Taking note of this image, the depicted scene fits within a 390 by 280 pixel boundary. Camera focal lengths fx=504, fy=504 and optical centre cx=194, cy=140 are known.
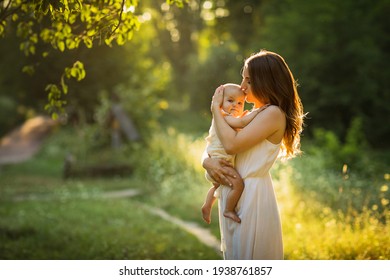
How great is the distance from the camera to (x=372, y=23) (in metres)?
16.4

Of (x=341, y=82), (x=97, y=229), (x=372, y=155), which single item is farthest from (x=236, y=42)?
(x=97, y=229)

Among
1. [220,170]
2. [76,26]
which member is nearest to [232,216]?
[220,170]

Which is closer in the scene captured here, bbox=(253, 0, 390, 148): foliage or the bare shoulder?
the bare shoulder

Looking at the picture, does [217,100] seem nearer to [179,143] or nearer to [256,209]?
[256,209]

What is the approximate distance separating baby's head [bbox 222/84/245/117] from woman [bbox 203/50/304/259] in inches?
1.6

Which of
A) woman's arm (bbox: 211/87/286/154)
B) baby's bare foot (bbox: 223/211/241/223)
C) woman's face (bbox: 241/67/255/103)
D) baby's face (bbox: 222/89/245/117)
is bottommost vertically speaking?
baby's bare foot (bbox: 223/211/241/223)

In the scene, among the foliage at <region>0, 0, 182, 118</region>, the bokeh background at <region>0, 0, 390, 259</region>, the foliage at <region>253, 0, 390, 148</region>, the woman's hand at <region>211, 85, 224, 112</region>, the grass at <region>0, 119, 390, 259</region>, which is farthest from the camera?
the foliage at <region>253, 0, 390, 148</region>

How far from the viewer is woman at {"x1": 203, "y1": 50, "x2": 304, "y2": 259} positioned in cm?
321

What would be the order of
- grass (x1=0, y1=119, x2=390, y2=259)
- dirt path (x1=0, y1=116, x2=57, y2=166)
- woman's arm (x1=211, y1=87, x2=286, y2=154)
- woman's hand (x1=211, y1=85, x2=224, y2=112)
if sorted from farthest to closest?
dirt path (x1=0, y1=116, x2=57, y2=166)
grass (x1=0, y1=119, x2=390, y2=259)
woman's hand (x1=211, y1=85, x2=224, y2=112)
woman's arm (x1=211, y1=87, x2=286, y2=154)

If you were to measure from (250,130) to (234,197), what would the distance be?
0.47 meters

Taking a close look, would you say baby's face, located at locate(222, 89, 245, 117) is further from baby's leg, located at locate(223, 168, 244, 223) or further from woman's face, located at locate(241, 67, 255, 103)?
baby's leg, located at locate(223, 168, 244, 223)

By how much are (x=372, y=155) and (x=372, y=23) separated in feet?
17.2

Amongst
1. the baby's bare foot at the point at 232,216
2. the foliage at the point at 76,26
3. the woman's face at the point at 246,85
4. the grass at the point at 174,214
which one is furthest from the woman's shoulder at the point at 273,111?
the grass at the point at 174,214

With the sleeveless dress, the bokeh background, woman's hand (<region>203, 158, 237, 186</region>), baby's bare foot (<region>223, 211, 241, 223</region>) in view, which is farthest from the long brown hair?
the bokeh background
